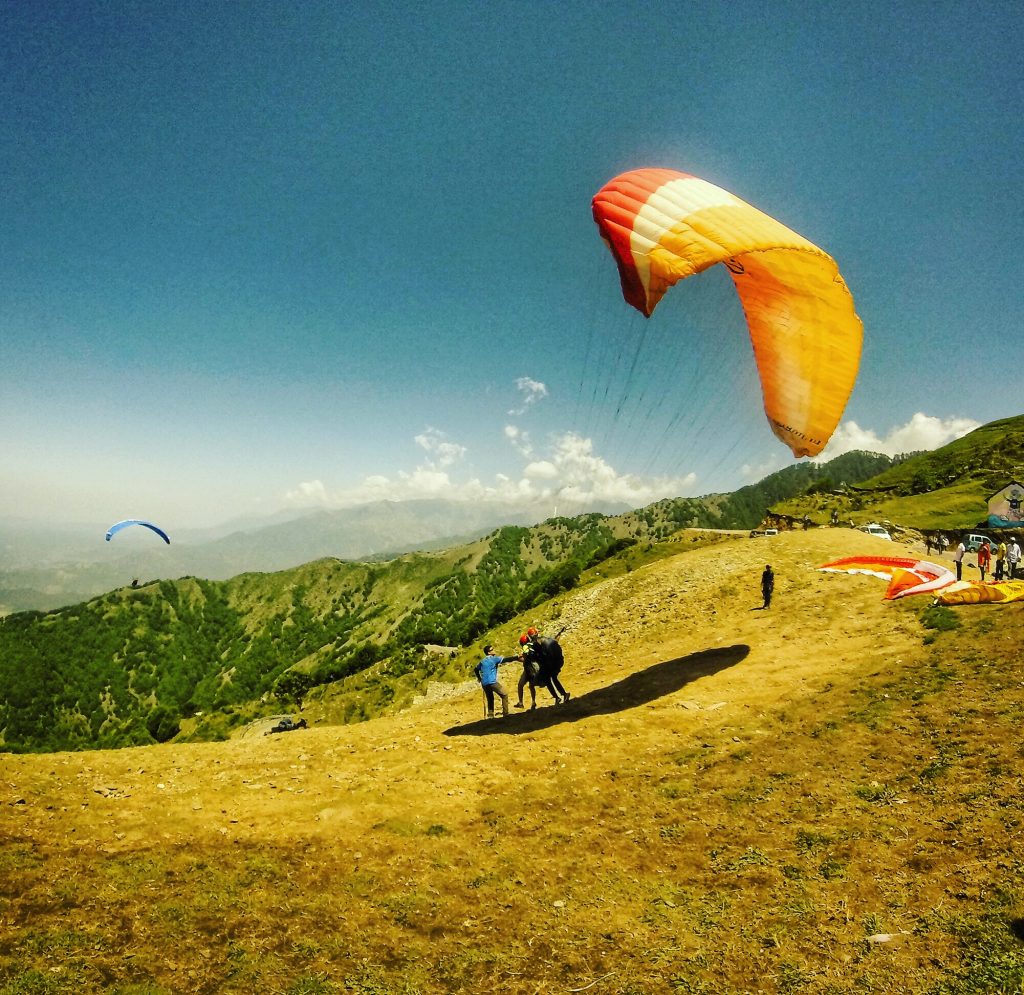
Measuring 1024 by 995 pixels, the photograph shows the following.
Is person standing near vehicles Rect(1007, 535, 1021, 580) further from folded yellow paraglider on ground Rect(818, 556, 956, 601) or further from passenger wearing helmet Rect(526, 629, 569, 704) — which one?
passenger wearing helmet Rect(526, 629, 569, 704)

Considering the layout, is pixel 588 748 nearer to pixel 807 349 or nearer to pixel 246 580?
pixel 807 349

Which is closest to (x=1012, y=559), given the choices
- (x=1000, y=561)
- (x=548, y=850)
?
(x=1000, y=561)

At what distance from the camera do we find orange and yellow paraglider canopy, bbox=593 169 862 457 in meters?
12.5

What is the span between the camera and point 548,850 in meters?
7.81

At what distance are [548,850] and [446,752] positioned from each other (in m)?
4.51

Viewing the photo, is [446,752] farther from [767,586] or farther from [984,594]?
[984,594]

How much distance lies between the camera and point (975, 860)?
606 centimetres

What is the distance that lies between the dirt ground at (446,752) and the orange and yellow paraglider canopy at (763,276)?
691 centimetres

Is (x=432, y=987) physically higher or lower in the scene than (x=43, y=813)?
lower

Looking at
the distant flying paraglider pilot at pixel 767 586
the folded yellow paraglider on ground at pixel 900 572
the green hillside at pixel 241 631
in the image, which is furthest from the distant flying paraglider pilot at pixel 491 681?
the green hillside at pixel 241 631

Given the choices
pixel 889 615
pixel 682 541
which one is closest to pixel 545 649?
pixel 889 615

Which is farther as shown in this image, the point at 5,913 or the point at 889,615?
the point at 889,615

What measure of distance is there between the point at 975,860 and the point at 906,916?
1.33 m

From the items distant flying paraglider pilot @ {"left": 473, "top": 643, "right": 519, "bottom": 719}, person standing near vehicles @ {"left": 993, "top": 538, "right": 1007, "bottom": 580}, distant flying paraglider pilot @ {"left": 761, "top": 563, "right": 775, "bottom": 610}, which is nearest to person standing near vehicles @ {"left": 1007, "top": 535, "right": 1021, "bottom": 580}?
person standing near vehicles @ {"left": 993, "top": 538, "right": 1007, "bottom": 580}
